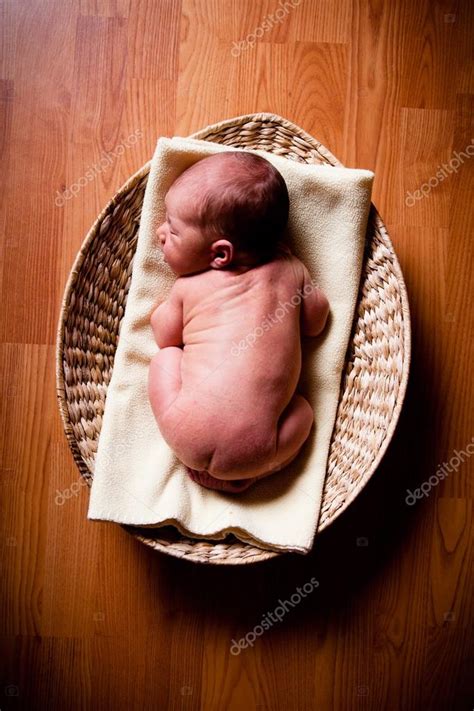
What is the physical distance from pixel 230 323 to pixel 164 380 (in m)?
0.14

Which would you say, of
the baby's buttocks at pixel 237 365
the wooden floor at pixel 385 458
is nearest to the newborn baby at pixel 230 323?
the baby's buttocks at pixel 237 365

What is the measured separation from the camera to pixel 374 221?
1.05 metres

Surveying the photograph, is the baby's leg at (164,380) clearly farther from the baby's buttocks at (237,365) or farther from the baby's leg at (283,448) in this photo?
the baby's leg at (283,448)

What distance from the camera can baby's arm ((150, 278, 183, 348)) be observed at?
3.34ft

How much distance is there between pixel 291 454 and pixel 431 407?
0.31m

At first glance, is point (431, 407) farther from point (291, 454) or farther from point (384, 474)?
point (291, 454)

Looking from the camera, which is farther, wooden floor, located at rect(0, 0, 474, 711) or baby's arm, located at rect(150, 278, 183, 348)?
wooden floor, located at rect(0, 0, 474, 711)

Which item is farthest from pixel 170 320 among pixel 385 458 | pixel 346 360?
pixel 385 458

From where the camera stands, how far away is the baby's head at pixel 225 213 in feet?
3.04

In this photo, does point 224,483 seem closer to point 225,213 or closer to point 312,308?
point 312,308

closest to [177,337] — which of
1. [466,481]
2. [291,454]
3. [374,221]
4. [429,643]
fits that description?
[291,454]

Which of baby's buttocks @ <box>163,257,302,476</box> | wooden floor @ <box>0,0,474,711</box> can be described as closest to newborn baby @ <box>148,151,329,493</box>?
baby's buttocks @ <box>163,257,302,476</box>

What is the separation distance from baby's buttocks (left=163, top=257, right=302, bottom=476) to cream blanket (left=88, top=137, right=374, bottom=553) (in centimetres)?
9

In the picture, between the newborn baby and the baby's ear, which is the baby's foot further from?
the baby's ear
